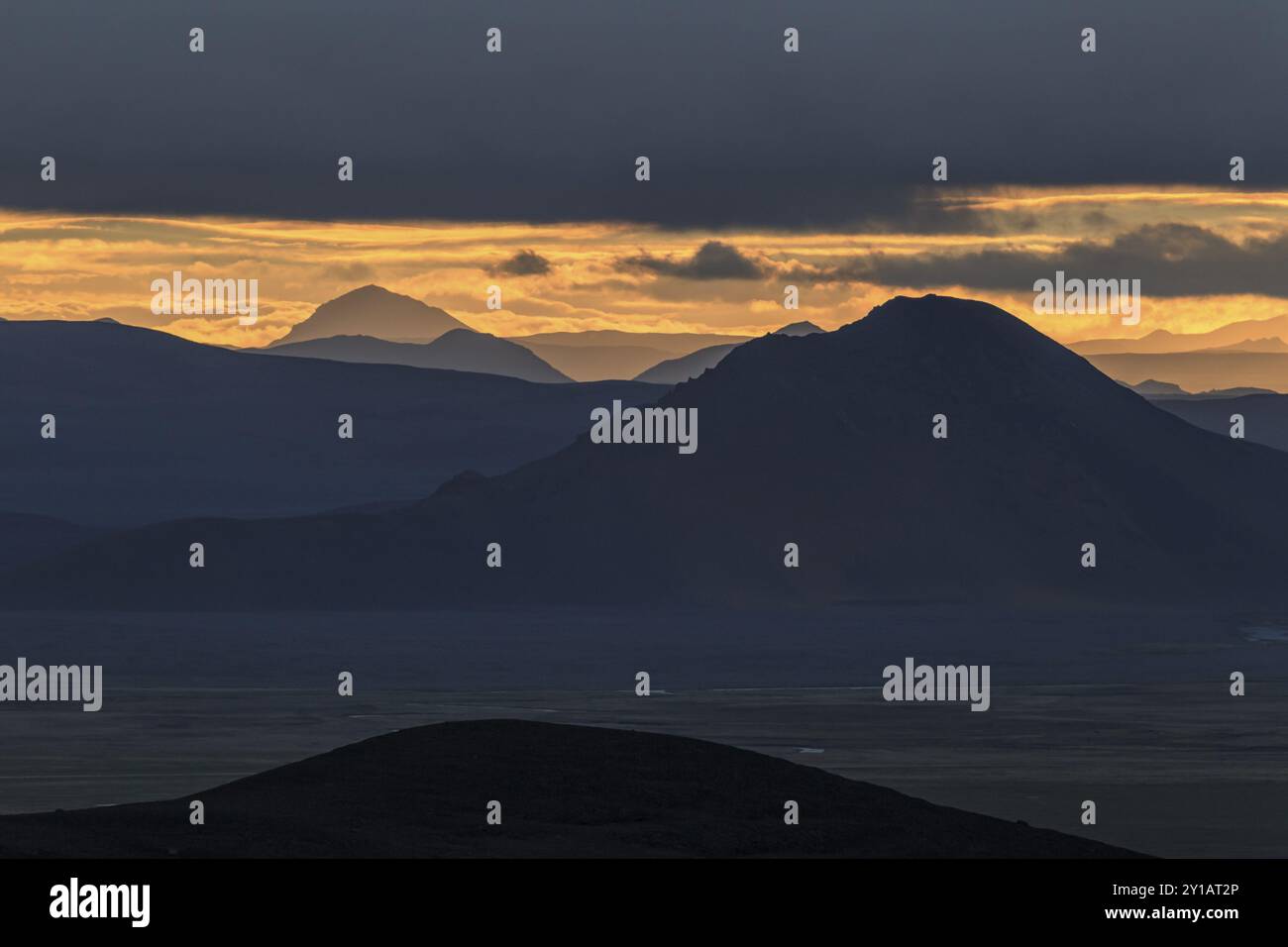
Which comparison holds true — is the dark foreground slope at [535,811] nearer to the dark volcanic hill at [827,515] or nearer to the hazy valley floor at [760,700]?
the hazy valley floor at [760,700]

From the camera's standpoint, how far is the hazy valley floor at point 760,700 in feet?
184

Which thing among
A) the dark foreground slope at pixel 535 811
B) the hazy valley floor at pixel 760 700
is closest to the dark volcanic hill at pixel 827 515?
the hazy valley floor at pixel 760 700

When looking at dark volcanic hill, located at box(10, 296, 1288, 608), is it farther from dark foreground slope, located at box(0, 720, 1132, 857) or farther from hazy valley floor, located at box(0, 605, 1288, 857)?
dark foreground slope, located at box(0, 720, 1132, 857)

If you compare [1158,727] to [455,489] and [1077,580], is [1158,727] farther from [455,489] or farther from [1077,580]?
[455,489]

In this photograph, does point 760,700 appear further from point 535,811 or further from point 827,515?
point 827,515

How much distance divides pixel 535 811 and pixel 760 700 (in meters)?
51.6

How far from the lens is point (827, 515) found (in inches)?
6718

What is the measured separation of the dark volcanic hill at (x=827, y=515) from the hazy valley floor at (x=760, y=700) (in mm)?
8820

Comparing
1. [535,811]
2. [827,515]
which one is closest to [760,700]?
[535,811]

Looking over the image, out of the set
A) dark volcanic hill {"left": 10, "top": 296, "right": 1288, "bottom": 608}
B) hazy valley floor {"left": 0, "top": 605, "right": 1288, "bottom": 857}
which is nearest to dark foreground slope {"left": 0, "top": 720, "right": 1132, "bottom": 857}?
hazy valley floor {"left": 0, "top": 605, "right": 1288, "bottom": 857}

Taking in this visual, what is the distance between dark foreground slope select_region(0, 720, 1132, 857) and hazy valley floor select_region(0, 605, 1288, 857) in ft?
25.4

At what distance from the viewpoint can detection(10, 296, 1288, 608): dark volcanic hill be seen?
162m

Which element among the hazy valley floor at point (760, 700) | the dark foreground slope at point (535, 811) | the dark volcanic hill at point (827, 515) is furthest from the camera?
the dark volcanic hill at point (827, 515)
